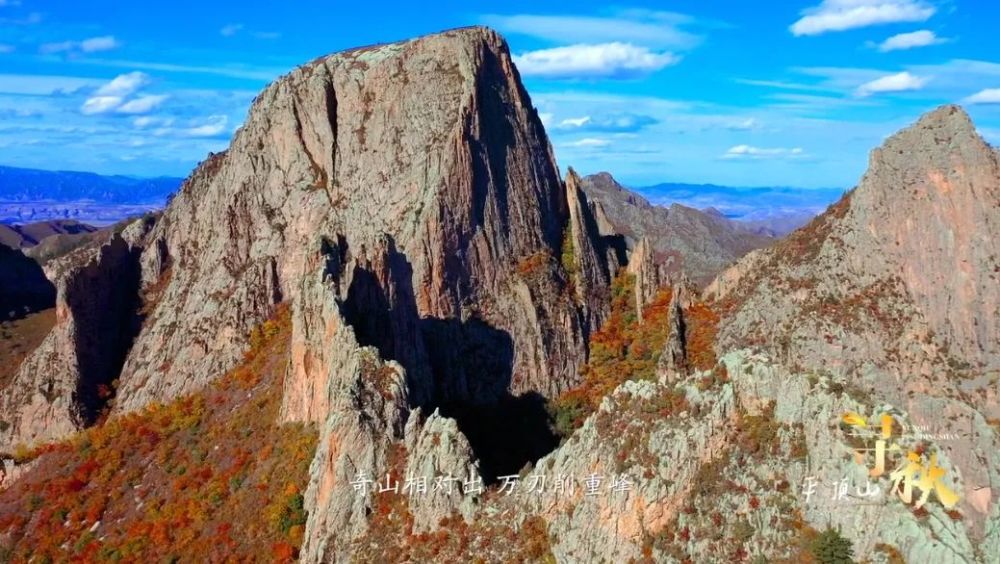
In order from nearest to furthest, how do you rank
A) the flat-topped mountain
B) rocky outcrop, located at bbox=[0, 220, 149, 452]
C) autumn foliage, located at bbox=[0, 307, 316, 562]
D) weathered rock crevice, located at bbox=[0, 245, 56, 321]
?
the flat-topped mountain, autumn foliage, located at bbox=[0, 307, 316, 562], rocky outcrop, located at bbox=[0, 220, 149, 452], weathered rock crevice, located at bbox=[0, 245, 56, 321]

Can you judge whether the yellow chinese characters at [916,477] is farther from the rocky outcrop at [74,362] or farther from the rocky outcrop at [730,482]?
the rocky outcrop at [74,362]

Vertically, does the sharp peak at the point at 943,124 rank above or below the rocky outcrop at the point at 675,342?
above

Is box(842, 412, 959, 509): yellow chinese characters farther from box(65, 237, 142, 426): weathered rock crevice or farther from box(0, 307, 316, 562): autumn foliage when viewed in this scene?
box(65, 237, 142, 426): weathered rock crevice

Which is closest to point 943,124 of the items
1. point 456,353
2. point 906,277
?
point 906,277

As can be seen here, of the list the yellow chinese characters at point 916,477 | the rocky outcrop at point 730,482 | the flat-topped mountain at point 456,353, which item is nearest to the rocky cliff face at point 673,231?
the flat-topped mountain at point 456,353

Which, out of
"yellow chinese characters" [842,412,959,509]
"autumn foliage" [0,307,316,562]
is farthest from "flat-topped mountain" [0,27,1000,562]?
"yellow chinese characters" [842,412,959,509]

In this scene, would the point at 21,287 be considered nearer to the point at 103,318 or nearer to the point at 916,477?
the point at 103,318
